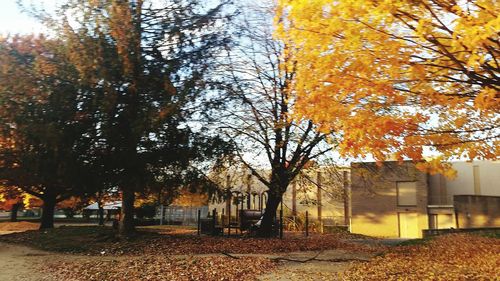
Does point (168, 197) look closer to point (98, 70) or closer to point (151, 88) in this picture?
point (151, 88)

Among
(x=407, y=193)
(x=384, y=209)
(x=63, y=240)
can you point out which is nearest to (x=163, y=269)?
(x=63, y=240)

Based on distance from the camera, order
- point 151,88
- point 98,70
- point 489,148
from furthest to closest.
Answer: point 151,88
point 98,70
point 489,148

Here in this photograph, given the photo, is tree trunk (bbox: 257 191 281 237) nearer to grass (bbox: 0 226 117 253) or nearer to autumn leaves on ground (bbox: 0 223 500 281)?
autumn leaves on ground (bbox: 0 223 500 281)

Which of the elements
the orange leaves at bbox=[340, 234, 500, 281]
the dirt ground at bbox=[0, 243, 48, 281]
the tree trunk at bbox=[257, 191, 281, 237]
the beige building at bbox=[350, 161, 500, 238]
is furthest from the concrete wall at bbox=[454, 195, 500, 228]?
the dirt ground at bbox=[0, 243, 48, 281]

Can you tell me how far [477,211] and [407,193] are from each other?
5138 mm

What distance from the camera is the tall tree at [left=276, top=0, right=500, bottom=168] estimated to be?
5.69 m

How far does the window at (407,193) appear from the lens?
97.3 feet

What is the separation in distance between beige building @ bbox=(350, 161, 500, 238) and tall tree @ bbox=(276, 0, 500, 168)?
18.9 m

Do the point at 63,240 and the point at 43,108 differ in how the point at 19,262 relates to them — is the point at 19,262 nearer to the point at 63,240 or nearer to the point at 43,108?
the point at 63,240

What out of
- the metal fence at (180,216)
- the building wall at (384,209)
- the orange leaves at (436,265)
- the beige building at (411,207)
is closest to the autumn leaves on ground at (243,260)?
the orange leaves at (436,265)

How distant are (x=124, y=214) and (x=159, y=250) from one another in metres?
3.03

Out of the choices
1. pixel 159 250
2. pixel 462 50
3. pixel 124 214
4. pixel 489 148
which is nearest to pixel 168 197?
pixel 124 214

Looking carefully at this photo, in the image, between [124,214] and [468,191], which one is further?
[468,191]

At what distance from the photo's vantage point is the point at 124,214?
15055 millimetres
